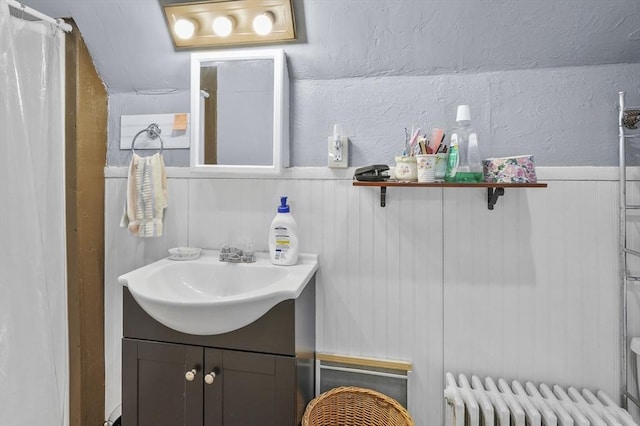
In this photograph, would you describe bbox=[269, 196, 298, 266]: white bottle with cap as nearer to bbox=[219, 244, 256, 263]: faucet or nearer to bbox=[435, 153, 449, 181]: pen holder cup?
bbox=[219, 244, 256, 263]: faucet

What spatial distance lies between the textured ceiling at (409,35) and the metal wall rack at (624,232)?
220 mm

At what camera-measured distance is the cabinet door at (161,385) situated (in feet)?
3.67

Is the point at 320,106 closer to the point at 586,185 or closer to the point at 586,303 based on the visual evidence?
the point at 586,185

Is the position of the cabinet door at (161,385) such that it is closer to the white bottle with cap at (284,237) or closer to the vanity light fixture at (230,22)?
the white bottle with cap at (284,237)

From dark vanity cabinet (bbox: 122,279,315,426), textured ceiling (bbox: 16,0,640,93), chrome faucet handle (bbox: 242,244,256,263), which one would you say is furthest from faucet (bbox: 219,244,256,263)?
textured ceiling (bbox: 16,0,640,93)

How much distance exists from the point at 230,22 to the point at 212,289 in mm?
1047

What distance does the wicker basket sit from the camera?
4.15 feet

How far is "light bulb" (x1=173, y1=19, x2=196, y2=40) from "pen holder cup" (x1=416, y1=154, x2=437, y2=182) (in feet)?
3.33

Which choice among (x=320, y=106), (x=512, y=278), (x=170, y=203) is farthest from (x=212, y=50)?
(x=512, y=278)

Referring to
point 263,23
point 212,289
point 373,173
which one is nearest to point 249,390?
point 212,289

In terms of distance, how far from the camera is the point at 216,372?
1.10 m

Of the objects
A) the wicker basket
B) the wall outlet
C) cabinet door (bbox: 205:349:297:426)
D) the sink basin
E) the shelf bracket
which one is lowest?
the wicker basket

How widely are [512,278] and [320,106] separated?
101 centimetres

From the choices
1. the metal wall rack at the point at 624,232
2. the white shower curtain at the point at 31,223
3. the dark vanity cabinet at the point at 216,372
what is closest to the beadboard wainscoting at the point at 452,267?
the metal wall rack at the point at 624,232
